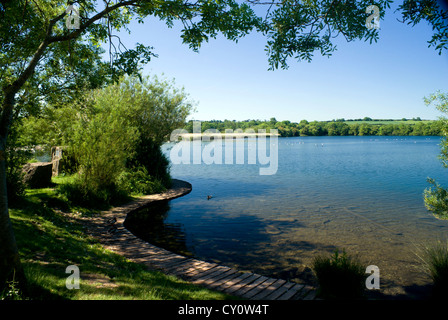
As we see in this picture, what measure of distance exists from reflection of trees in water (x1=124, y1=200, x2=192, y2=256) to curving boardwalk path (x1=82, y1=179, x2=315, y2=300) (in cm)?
79

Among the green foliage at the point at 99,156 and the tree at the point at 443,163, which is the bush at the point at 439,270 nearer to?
the tree at the point at 443,163

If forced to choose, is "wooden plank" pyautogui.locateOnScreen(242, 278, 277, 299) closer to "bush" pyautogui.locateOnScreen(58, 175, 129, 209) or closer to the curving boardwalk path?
the curving boardwalk path

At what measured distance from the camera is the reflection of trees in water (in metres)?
9.80

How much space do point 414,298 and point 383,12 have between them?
6609 millimetres

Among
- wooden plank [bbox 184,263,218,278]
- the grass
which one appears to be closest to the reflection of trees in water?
wooden plank [bbox 184,263,218,278]

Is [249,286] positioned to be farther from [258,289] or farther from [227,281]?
[227,281]

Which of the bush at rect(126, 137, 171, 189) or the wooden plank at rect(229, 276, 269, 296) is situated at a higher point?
the bush at rect(126, 137, 171, 189)

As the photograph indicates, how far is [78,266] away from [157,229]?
18.0 feet

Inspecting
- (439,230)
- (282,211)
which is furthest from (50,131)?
(439,230)

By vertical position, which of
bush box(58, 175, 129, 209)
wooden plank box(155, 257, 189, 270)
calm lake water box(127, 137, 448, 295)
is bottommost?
calm lake water box(127, 137, 448, 295)

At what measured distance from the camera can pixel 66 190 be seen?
12484 millimetres

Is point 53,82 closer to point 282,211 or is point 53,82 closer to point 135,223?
point 135,223

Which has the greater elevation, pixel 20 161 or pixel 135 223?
pixel 20 161

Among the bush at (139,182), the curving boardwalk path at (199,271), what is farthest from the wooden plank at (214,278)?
the bush at (139,182)
